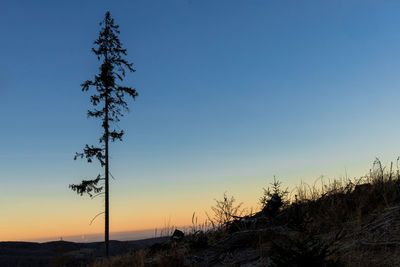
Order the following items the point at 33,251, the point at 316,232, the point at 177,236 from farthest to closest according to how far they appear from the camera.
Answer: the point at 33,251
the point at 177,236
the point at 316,232

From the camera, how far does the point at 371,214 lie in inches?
282

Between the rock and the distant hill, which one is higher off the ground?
the rock

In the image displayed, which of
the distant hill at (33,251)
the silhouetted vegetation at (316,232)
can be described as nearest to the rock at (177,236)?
the silhouetted vegetation at (316,232)

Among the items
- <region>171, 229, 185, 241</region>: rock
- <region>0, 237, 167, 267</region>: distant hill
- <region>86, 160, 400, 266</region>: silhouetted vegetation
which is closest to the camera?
<region>86, 160, 400, 266</region>: silhouetted vegetation

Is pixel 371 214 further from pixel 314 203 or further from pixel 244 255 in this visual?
pixel 244 255

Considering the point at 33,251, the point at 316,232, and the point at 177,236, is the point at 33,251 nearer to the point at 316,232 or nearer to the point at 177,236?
the point at 177,236

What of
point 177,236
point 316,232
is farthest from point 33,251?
point 316,232

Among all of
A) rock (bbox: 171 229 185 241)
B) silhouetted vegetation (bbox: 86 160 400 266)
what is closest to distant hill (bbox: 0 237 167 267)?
rock (bbox: 171 229 185 241)

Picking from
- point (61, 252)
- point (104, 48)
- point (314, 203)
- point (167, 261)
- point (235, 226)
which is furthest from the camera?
point (104, 48)

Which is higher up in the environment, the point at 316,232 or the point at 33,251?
the point at 316,232

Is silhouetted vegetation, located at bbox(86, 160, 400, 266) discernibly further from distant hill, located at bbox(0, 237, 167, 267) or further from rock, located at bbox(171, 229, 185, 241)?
distant hill, located at bbox(0, 237, 167, 267)

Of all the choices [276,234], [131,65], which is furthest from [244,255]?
[131,65]

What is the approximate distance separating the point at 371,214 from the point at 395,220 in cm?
67

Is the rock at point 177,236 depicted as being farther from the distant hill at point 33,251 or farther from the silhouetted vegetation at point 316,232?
the distant hill at point 33,251
